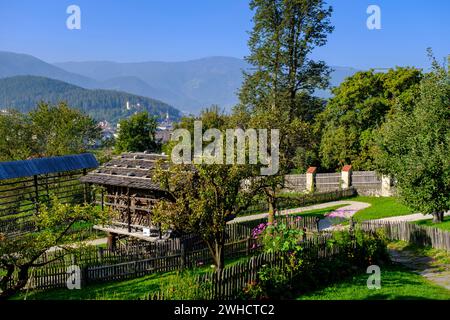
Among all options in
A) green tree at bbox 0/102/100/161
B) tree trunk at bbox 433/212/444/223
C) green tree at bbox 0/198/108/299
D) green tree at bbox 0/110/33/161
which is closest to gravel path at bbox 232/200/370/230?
tree trunk at bbox 433/212/444/223

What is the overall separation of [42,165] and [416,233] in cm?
2254

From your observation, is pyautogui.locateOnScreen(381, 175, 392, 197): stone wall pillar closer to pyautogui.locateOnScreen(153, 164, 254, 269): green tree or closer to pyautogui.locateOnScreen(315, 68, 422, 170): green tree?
pyautogui.locateOnScreen(315, 68, 422, 170): green tree

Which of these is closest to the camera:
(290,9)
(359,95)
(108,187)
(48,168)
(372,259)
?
(372,259)

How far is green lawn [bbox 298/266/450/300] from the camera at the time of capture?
46.3 ft

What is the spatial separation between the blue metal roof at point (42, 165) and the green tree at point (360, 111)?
2354cm

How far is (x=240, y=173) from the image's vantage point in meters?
17.2

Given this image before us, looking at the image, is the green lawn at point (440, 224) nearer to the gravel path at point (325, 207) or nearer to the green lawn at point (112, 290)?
the gravel path at point (325, 207)

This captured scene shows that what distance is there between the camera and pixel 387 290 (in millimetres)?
14695

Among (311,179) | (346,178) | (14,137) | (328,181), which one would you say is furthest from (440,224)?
(14,137)

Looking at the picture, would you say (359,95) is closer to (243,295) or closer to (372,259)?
(372,259)

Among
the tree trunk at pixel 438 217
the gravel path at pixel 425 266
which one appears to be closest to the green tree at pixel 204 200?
the gravel path at pixel 425 266
